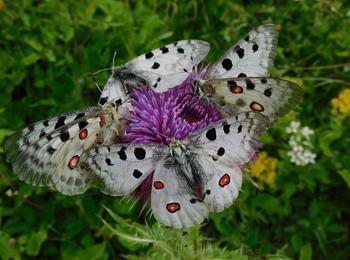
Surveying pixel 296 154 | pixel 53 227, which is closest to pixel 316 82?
pixel 296 154

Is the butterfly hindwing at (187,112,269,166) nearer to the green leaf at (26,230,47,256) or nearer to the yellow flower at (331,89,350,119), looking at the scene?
the green leaf at (26,230,47,256)

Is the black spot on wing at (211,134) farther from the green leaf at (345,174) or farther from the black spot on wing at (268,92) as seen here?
the green leaf at (345,174)

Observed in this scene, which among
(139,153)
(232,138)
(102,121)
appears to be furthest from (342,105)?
(139,153)

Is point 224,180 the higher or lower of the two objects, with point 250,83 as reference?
lower

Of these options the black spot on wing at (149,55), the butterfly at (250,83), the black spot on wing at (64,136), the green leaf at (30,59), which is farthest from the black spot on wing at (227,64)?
the green leaf at (30,59)

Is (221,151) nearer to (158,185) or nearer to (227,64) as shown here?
(158,185)

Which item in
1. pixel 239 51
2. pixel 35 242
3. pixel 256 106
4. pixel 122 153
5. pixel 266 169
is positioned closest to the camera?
pixel 122 153

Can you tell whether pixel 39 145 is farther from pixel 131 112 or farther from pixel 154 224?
pixel 154 224

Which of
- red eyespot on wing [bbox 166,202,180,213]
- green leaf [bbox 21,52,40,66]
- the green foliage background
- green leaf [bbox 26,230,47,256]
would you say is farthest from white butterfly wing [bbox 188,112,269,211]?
green leaf [bbox 21,52,40,66]
